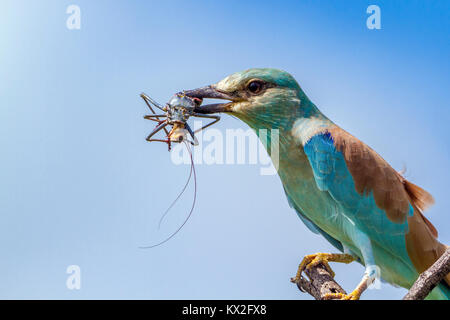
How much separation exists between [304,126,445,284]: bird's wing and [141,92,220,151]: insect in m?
1.03

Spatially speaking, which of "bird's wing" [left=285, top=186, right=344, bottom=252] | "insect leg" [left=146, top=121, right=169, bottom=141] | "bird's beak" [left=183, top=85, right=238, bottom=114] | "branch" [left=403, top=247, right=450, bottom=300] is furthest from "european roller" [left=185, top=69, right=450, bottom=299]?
"branch" [left=403, top=247, right=450, bottom=300]

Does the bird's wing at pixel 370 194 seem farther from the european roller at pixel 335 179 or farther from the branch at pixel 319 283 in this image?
the branch at pixel 319 283

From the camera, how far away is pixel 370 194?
548cm

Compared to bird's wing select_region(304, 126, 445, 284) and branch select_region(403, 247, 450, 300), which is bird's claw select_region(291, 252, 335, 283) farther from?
branch select_region(403, 247, 450, 300)

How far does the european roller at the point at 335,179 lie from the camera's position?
212 inches

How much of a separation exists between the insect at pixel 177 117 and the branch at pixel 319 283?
155cm

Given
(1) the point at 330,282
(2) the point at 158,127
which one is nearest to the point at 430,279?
(1) the point at 330,282

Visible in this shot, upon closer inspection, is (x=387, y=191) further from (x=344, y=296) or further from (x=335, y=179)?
(x=344, y=296)

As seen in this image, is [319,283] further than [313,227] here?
No

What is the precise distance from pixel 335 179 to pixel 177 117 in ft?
4.86

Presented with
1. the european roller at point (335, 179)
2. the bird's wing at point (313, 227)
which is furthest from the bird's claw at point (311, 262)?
the bird's wing at point (313, 227)

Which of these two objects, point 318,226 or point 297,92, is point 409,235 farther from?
point 297,92

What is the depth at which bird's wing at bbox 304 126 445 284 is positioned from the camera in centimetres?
531
